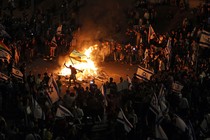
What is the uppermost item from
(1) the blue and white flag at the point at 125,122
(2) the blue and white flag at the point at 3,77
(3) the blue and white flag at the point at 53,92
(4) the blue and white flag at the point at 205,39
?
(4) the blue and white flag at the point at 205,39

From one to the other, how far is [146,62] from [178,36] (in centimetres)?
323

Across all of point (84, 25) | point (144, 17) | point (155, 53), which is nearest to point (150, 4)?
point (144, 17)

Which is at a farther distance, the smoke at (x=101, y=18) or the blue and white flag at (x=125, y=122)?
the smoke at (x=101, y=18)

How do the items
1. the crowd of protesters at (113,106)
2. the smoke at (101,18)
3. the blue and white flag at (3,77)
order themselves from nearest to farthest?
the crowd of protesters at (113,106)
the blue and white flag at (3,77)
the smoke at (101,18)

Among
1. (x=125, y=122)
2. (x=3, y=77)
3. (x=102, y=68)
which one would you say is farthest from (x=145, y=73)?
(x=102, y=68)

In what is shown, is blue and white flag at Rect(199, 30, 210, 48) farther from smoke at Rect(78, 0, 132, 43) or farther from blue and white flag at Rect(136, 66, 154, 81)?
smoke at Rect(78, 0, 132, 43)

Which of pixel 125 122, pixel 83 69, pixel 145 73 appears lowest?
pixel 125 122

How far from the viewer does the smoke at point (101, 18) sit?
43.9m

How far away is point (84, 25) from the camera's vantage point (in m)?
45.1

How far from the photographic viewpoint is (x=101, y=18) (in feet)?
149

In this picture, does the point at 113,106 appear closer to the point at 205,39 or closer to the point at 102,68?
the point at 205,39

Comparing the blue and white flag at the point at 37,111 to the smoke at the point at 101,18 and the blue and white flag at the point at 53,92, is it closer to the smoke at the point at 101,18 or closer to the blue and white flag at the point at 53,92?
the blue and white flag at the point at 53,92

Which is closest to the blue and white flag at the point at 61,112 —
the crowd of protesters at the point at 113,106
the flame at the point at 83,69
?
the crowd of protesters at the point at 113,106

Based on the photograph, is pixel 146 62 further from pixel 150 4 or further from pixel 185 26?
pixel 150 4
